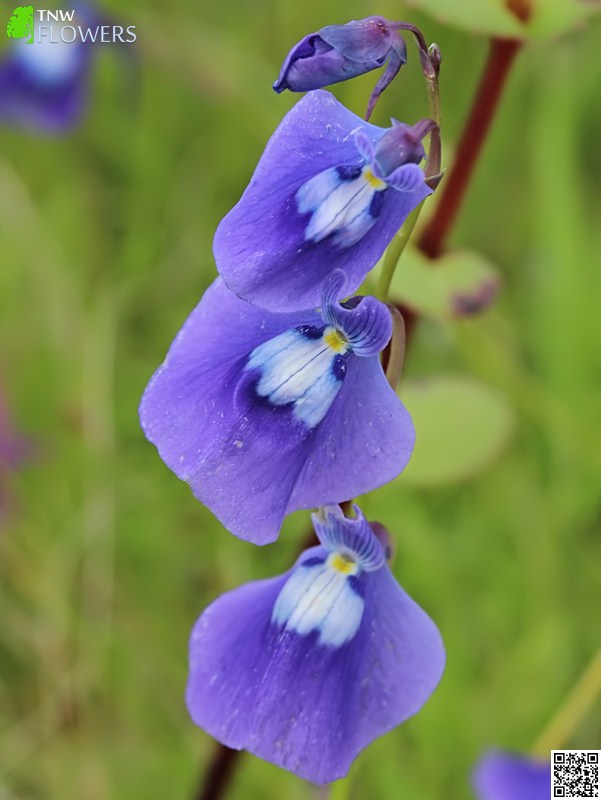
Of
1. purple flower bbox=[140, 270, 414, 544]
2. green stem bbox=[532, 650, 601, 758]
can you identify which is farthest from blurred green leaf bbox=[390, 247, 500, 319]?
green stem bbox=[532, 650, 601, 758]

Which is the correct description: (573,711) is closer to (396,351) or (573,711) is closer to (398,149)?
(396,351)

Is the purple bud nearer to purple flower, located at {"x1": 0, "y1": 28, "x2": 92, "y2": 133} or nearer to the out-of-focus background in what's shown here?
the out-of-focus background

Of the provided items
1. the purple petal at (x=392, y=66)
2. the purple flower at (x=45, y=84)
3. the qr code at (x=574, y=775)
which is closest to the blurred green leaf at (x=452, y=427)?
the qr code at (x=574, y=775)

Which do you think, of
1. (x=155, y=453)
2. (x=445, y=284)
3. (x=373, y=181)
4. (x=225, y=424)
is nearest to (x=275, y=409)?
(x=225, y=424)

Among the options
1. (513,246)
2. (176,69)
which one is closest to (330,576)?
(513,246)

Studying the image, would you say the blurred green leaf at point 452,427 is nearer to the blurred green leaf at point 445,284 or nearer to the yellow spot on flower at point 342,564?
the blurred green leaf at point 445,284

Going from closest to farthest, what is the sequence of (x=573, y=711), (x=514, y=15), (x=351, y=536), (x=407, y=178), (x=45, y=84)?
(x=407, y=178) → (x=351, y=536) → (x=514, y=15) → (x=573, y=711) → (x=45, y=84)
